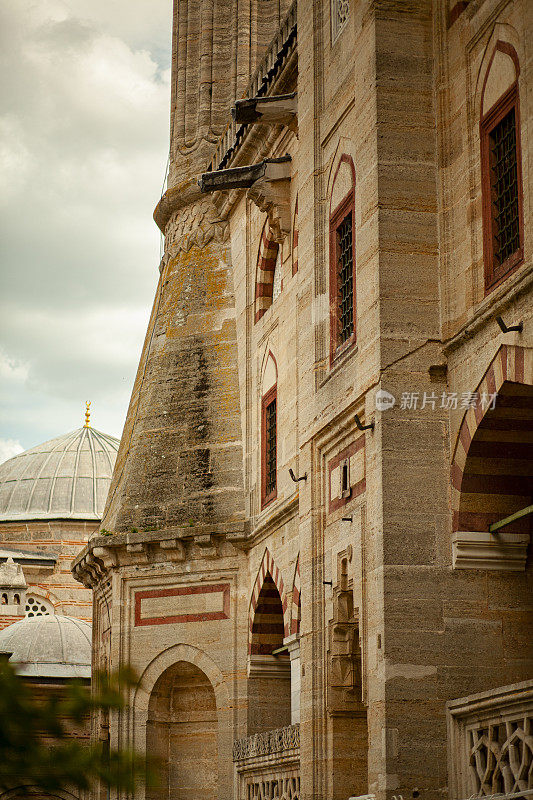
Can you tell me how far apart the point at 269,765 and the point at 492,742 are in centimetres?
609

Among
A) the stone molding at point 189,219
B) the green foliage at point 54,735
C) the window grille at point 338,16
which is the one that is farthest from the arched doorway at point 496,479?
the stone molding at point 189,219

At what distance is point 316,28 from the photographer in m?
13.7

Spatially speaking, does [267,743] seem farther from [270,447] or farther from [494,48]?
[494,48]

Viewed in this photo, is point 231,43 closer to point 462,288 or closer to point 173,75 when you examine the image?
point 173,75

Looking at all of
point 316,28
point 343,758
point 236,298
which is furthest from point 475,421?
point 236,298

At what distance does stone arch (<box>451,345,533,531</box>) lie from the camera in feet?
32.8

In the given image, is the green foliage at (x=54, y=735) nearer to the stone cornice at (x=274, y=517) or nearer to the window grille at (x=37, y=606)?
the stone cornice at (x=274, y=517)

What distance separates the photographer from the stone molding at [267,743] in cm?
1406

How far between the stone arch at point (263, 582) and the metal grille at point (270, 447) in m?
0.93

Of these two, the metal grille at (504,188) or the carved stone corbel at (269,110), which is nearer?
the metal grille at (504,188)

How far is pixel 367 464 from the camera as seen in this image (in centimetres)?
1102

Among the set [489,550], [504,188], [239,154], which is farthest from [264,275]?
[489,550]

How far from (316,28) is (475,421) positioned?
5.35 meters

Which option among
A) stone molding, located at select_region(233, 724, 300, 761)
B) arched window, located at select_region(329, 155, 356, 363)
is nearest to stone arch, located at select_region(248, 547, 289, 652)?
stone molding, located at select_region(233, 724, 300, 761)
